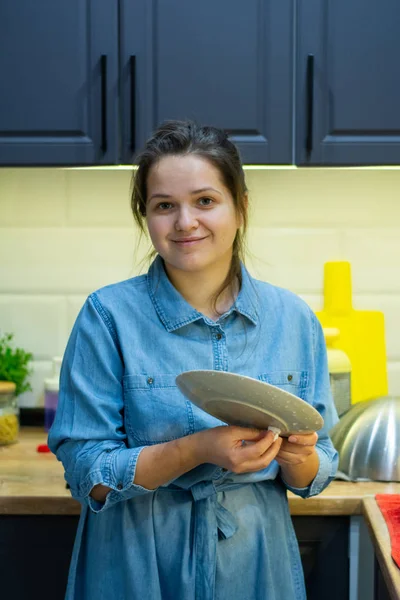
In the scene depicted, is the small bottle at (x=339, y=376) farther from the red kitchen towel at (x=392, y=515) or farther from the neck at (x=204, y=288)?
the neck at (x=204, y=288)

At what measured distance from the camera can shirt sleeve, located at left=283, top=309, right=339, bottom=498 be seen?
138 centimetres

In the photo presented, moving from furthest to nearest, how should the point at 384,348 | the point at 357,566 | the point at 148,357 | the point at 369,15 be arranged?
the point at 384,348
the point at 369,15
the point at 357,566
the point at 148,357

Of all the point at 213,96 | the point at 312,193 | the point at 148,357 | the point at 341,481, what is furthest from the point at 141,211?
the point at 312,193

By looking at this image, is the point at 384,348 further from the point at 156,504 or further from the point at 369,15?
the point at 156,504

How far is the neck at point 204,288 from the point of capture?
1.37 metres

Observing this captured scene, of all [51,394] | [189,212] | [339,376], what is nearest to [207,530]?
[189,212]

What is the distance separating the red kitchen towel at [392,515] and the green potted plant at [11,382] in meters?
0.90

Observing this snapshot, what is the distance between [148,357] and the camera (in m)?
1.32

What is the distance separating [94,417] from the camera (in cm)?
128

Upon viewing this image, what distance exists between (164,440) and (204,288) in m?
0.25

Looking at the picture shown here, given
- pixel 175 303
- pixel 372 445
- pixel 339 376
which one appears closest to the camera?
pixel 175 303

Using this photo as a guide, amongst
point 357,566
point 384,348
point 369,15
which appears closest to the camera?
point 357,566

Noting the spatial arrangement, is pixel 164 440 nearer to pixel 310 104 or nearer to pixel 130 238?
pixel 310 104

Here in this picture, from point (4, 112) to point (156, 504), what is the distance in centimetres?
98
